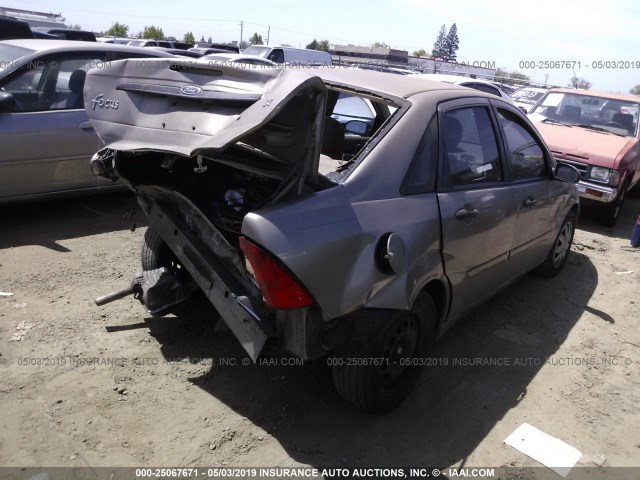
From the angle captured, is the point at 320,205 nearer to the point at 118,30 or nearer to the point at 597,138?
the point at 597,138

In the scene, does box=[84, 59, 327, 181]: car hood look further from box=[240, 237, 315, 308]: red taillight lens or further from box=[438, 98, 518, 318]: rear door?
box=[438, 98, 518, 318]: rear door

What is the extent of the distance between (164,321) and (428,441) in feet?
6.63

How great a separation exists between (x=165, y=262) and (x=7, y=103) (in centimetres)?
245

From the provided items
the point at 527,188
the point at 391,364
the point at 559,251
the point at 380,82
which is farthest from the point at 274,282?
the point at 559,251

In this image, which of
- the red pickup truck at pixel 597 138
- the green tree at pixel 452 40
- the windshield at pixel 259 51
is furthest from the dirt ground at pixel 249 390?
the green tree at pixel 452 40

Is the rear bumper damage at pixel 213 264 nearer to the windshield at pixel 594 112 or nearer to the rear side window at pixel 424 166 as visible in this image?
the rear side window at pixel 424 166

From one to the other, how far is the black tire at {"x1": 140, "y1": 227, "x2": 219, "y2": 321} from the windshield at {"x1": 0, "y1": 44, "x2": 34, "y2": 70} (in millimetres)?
2668

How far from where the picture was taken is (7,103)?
15.7ft

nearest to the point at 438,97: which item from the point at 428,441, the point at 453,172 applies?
the point at 453,172

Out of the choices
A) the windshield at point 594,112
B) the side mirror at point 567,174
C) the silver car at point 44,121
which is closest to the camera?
the side mirror at point 567,174

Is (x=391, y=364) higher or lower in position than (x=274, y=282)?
lower

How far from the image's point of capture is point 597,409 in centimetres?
333

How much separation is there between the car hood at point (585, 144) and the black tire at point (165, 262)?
561cm

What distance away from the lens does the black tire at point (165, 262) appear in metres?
3.73
